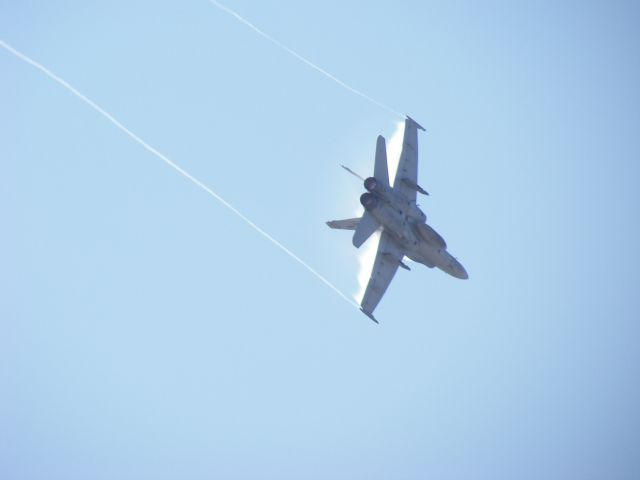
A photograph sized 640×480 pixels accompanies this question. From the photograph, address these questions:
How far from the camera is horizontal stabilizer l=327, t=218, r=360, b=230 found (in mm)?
42688

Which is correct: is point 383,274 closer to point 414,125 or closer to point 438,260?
point 438,260

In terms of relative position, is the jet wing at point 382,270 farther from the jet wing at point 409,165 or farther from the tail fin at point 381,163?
the tail fin at point 381,163

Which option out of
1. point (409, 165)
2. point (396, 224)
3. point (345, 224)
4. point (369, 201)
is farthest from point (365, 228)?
point (409, 165)

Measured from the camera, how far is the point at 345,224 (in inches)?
1690

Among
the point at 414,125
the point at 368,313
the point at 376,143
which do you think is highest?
the point at 414,125

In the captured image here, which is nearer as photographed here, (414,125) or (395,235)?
(395,235)

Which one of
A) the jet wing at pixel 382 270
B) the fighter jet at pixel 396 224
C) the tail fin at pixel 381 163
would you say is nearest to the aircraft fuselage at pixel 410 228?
the fighter jet at pixel 396 224

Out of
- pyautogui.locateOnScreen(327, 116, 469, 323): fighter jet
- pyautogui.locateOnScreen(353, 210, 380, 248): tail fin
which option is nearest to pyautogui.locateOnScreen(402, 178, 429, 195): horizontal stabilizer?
pyautogui.locateOnScreen(327, 116, 469, 323): fighter jet

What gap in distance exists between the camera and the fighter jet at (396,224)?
1593 inches

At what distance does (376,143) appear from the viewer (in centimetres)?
4012

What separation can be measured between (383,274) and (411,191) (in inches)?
181

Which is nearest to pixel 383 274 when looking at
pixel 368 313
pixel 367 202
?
pixel 368 313

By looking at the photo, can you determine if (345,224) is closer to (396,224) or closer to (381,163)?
(396,224)

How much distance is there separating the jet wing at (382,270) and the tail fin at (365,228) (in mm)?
2599
